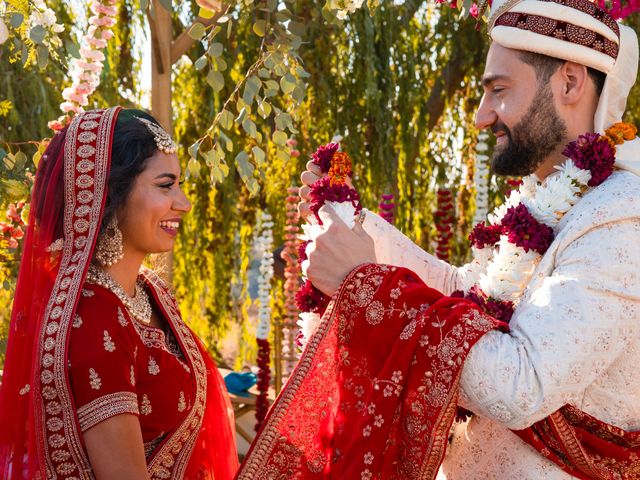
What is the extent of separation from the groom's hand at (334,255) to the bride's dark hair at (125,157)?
0.60m

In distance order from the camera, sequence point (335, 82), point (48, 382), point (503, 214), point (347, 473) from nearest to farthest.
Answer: point (347, 473), point (48, 382), point (503, 214), point (335, 82)

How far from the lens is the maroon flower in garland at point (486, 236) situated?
2.44 metres

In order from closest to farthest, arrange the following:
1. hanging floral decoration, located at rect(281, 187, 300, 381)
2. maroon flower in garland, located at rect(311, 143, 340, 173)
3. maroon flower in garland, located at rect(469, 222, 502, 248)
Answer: maroon flower in garland, located at rect(311, 143, 340, 173)
maroon flower in garland, located at rect(469, 222, 502, 248)
hanging floral decoration, located at rect(281, 187, 300, 381)

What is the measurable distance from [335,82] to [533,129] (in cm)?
405

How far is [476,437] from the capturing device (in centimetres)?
217

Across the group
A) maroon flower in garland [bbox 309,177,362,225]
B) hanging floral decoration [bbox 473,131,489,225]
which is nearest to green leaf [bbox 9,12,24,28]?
maroon flower in garland [bbox 309,177,362,225]

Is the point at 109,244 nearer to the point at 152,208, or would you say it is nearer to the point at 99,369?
the point at 152,208

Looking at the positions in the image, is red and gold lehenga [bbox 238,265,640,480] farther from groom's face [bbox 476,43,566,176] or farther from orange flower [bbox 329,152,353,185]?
groom's face [bbox 476,43,566,176]

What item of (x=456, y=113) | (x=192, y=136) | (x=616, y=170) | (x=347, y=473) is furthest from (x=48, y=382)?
(x=456, y=113)

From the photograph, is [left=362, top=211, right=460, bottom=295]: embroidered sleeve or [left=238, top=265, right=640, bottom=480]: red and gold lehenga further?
[left=362, top=211, right=460, bottom=295]: embroidered sleeve

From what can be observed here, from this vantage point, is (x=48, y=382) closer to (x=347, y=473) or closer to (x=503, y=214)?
(x=347, y=473)

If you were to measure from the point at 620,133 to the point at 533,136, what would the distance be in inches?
8.5

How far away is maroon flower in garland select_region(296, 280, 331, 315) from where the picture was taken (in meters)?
2.21

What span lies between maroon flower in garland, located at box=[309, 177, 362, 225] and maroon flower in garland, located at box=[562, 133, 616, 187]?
567mm
